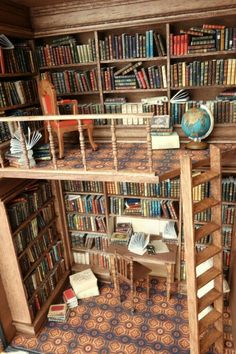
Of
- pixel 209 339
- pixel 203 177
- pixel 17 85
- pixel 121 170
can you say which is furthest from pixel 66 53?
pixel 209 339

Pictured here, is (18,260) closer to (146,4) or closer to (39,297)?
(39,297)

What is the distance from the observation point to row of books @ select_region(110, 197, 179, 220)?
10.5 ft

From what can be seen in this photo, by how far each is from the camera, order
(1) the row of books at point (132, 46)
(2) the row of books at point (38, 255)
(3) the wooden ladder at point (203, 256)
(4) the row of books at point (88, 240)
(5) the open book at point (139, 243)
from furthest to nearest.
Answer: (4) the row of books at point (88, 240)
(5) the open book at point (139, 243)
(2) the row of books at point (38, 255)
(1) the row of books at point (132, 46)
(3) the wooden ladder at point (203, 256)

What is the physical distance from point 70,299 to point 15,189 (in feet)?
5.01

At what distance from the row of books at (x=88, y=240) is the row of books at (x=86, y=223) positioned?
10 cm

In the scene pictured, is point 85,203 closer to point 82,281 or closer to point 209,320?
point 82,281

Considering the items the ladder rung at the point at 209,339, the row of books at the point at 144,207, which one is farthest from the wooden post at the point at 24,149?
the ladder rung at the point at 209,339

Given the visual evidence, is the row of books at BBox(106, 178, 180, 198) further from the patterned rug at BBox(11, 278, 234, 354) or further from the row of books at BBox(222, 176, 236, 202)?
the patterned rug at BBox(11, 278, 234, 354)

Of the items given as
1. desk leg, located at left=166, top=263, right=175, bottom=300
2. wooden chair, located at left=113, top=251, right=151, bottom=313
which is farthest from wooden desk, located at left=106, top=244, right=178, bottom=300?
wooden chair, located at left=113, top=251, right=151, bottom=313

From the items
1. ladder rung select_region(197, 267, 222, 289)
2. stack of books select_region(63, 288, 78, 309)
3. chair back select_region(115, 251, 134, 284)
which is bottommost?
stack of books select_region(63, 288, 78, 309)

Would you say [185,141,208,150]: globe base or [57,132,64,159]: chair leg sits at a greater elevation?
[57,132,64,159]: chair leg

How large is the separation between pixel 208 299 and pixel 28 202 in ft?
6.61

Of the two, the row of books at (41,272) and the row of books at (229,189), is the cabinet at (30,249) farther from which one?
the row of books at (229,189)

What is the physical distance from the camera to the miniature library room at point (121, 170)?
2.52m
